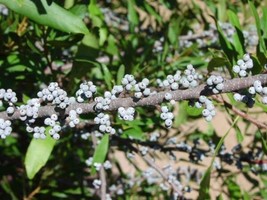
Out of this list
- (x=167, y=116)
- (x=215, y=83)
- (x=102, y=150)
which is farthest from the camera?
(x=102, y=150)

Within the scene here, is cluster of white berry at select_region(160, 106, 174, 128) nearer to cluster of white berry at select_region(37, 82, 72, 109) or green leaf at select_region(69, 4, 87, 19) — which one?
cluster of white berry at select_region(37, 82, 72, 109)

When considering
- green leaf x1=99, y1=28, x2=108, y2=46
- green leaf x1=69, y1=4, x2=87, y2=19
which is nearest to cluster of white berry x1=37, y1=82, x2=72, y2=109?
green leaf x1=69, y1=4, x2=87, y2=19

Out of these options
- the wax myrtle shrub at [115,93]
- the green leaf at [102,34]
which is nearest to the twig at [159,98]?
the wax myrtle shrub at [115,93]

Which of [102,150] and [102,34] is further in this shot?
[102,34]

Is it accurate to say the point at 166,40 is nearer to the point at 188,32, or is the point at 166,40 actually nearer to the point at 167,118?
the point at 188,32

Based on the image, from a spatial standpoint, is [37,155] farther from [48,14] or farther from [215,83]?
[215,83]

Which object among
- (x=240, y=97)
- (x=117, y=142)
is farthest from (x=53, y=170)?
(x=240, y=97)

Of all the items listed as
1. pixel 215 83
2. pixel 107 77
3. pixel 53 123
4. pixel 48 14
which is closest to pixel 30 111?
pixel 53 123
